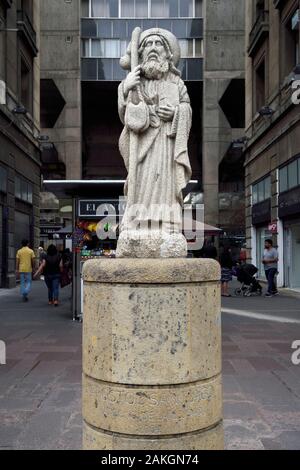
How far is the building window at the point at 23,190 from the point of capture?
2014 centimetres

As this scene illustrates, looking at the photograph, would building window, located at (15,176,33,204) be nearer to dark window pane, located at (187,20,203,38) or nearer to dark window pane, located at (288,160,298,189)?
dark window pane, located at (288,160,298,189)

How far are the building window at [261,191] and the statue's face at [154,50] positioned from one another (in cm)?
1728

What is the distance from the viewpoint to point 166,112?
3369 mm

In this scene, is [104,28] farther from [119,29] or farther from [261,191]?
[261,191]

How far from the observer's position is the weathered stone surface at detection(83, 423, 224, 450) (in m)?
2.81

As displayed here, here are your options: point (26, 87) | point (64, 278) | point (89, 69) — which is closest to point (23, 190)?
point (26, 87)

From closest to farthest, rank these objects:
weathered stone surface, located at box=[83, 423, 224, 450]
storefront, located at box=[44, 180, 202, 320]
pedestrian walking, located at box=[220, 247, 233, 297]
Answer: weathered stone surface, located at box=[83, 423, 224, 450]
storefront, located at box=[44, 180, 202, 320]
pedestrian walking, located at box=[220, 247, 233, 297]

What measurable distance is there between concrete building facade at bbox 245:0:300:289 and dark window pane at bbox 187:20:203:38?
10.5 meters

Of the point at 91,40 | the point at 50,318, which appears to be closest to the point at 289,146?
the point at 50,318

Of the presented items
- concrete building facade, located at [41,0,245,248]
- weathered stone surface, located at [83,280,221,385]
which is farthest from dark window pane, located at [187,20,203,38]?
weathered stone surface, located at [83,280,221,385]

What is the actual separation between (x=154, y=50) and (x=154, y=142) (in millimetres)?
652

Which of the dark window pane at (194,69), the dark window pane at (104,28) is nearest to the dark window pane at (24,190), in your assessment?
the dark window pane at (104,28)

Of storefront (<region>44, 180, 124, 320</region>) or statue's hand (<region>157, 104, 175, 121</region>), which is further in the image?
storefront (<region>44, 180, 124, 320</region>)

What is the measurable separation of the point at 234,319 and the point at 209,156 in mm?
25197
